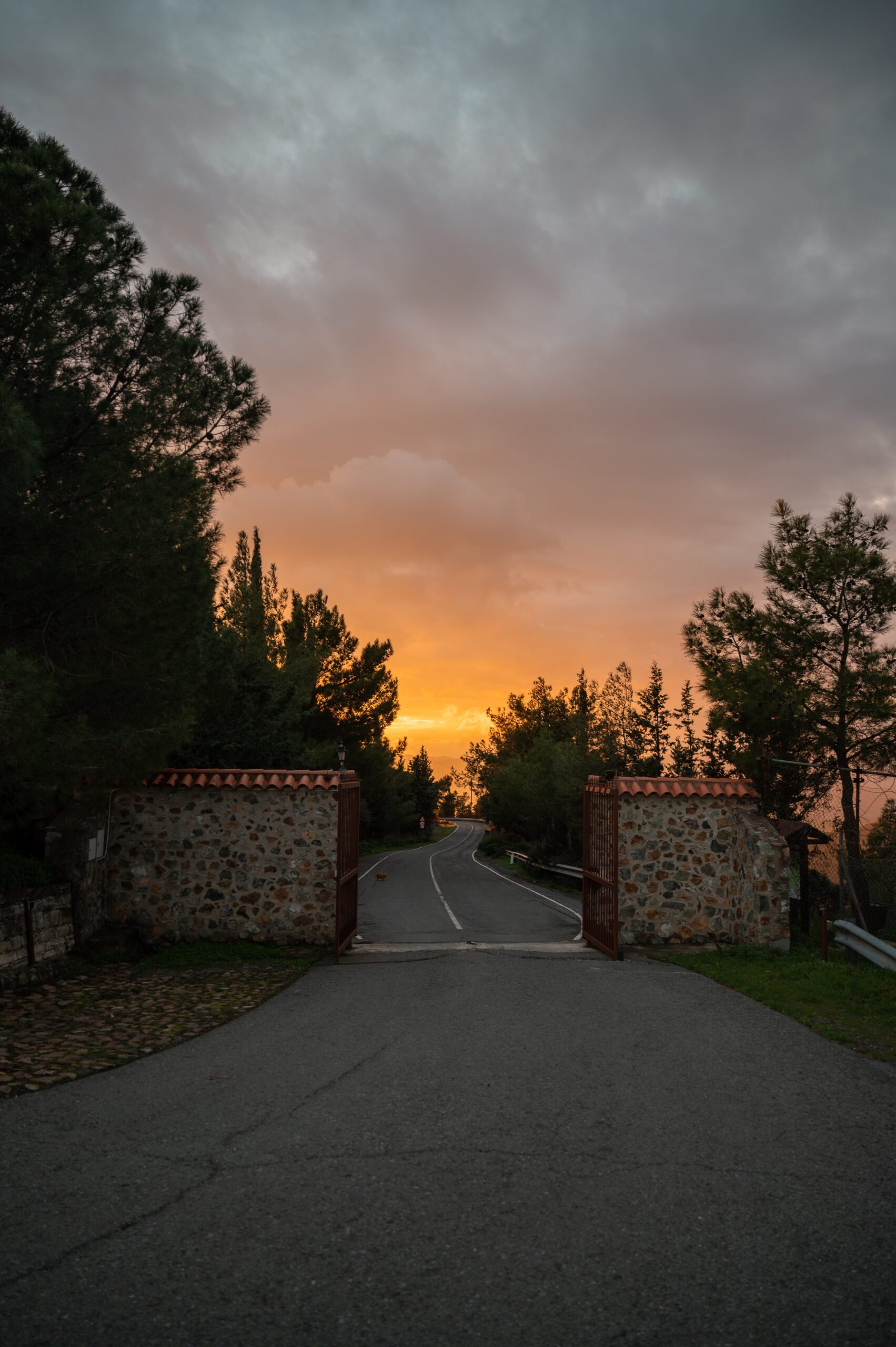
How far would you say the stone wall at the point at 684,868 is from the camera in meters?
12.1

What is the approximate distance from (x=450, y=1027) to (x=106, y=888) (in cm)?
687

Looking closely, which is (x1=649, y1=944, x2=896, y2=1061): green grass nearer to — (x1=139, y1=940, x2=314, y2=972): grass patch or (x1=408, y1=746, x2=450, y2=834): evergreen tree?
(x1=139, y1=940, x2=314, y2=972): grass patch

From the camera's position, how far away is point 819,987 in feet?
30.2

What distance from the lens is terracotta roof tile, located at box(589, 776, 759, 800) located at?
1233cm

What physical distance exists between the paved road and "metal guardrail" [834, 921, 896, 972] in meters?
4.82

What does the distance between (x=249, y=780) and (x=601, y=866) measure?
5.67m

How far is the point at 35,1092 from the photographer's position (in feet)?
19.2

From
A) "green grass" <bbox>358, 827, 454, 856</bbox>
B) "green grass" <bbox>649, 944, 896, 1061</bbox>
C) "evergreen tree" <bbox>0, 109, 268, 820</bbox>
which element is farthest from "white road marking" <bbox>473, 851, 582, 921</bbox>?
"evergreen tree" <bbox>0, 109, 268, 820</bbox>

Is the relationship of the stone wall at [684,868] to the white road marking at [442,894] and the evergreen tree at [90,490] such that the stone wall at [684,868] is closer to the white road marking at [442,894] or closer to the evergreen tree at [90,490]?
the white road marking at [442,894]

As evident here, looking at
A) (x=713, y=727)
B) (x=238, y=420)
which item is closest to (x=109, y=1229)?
(x=238, y=420)

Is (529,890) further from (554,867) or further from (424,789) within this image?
(424,789)

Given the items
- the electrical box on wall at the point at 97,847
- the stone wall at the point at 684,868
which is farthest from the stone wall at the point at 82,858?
the stone wall at the point at 684,868

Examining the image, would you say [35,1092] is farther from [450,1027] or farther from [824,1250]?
[824,1250]

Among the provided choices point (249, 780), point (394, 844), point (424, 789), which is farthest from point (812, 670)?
point (424, 789)
